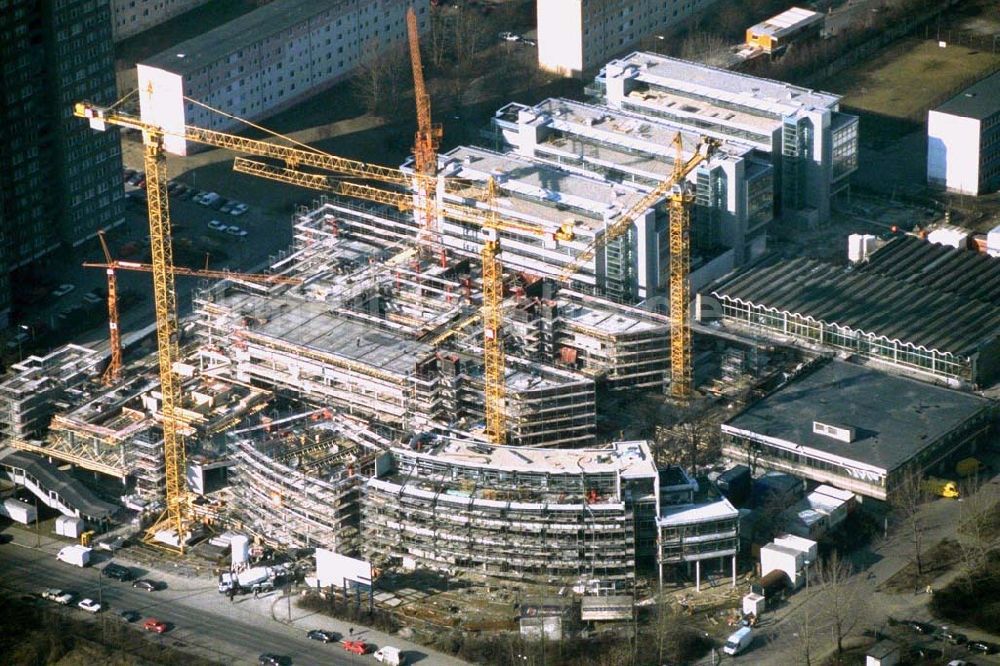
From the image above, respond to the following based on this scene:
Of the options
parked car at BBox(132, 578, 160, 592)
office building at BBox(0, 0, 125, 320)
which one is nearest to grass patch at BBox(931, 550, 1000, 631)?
parked car at BBox(132, 578, 160, 592)

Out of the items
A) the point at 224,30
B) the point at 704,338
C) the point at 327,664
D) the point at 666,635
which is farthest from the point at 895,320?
the point at 224,30

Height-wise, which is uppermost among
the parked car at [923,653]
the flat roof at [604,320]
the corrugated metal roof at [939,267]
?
the flat roof at [604,320]

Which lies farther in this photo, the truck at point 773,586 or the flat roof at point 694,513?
the flat roof at point 694,513

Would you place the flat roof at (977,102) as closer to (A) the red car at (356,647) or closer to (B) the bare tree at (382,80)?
(B) the bare tree at (382,80)

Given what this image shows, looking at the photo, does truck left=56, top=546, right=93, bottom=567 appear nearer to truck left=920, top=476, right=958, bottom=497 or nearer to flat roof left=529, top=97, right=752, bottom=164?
truck left=920, top=476, right=958, bottom=497

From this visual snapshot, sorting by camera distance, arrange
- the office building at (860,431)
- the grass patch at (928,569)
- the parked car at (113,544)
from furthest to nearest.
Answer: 1. the office building at (860,431)
2. the parked car at (113,544)
3. the grass patch at (928,569)

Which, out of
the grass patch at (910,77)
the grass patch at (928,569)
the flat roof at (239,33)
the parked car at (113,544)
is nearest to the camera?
the grass patch at (928,569)

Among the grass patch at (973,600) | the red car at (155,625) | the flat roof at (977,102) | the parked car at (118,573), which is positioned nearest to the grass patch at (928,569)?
the grass patch at (973,600)
